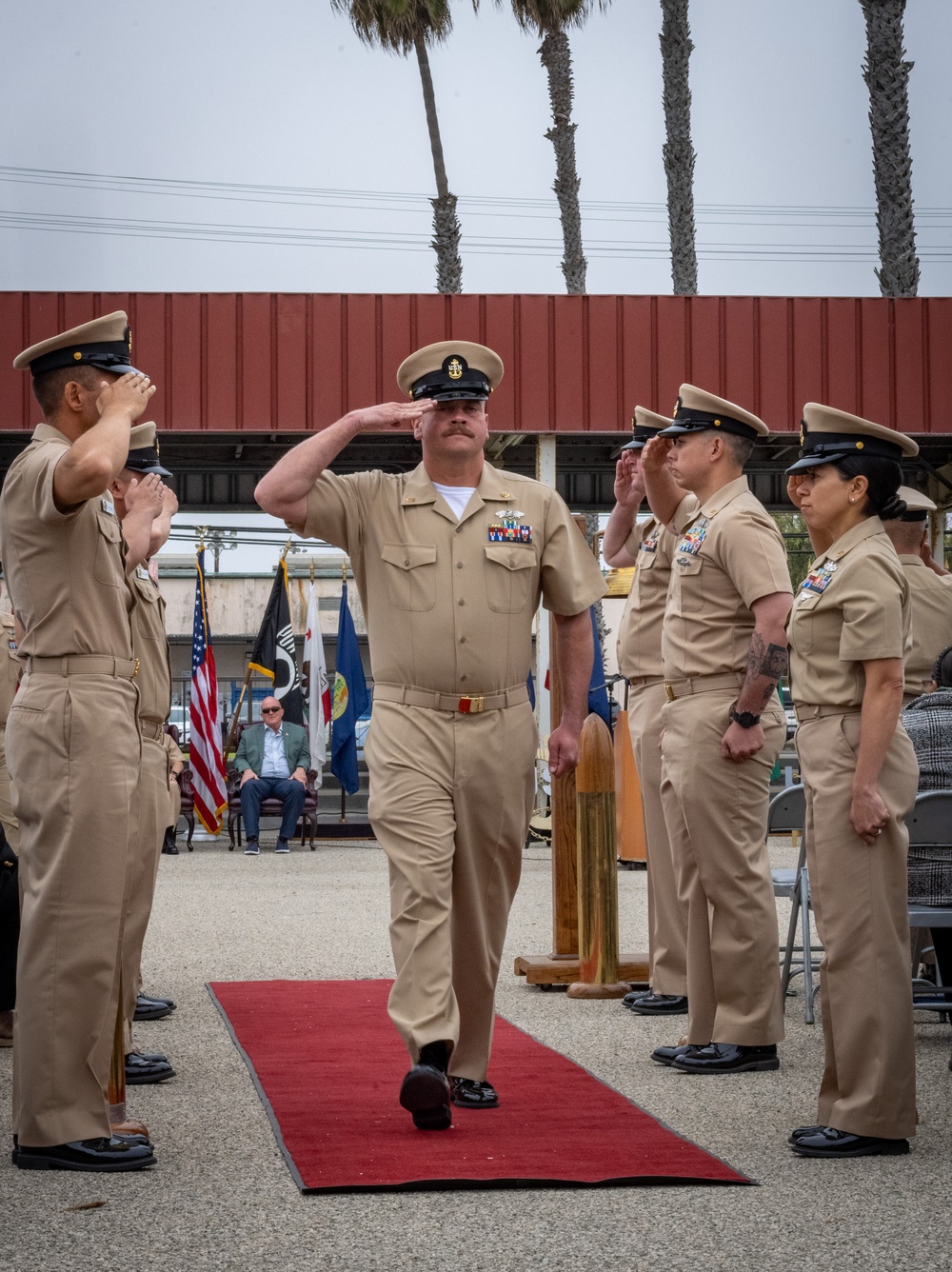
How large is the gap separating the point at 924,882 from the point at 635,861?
8.93 metres

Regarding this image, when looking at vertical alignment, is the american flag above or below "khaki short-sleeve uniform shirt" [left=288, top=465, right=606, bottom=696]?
below

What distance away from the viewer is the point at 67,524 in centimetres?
433

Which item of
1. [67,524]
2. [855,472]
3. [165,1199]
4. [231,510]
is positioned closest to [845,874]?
[855,472]

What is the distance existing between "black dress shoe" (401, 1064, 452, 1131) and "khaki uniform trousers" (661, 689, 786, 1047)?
1526mm

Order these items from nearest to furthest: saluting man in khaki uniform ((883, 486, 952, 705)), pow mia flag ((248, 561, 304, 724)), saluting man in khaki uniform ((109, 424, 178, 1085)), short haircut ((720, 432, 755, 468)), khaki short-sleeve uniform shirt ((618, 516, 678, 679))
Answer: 1. saluting man in khaki uniform ((109, 424, 178, 1085))
2. short haircut ((720, 432, 755, 468))
3. khaki short-sleeve uniform shirt ((618, 516, 678, 679))
4. saluting man in khaki uniform ((883, 486, 952, 705))
5. pow mia flag ((248, 561, 304, 724))

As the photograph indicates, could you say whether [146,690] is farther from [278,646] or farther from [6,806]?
[278,646]

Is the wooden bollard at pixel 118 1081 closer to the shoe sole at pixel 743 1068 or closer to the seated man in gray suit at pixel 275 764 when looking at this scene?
the shoe sole at pixel 743 1068

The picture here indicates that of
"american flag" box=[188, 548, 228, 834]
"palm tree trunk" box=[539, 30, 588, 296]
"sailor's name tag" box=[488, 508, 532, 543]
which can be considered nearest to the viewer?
"sailor's name tag" box=[488, 508, 532, 543]

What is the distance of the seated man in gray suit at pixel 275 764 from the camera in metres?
17.1

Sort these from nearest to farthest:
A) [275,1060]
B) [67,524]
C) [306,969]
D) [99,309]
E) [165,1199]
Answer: [165,1199], [67,524], [275,1060], [306,969], [99,309]

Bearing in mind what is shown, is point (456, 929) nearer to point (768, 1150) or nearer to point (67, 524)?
point (768, 1150)

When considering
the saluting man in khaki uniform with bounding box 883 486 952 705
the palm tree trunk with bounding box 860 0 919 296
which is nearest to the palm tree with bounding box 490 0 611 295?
the palm tree trunk with bounding box 860 0 919 296

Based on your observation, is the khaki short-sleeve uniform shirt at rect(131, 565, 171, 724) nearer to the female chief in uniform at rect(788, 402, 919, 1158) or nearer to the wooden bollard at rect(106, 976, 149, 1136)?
the wooden bollard at rect(106, 976, 149, 1136)

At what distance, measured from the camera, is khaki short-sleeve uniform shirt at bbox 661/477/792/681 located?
579 centimetres
